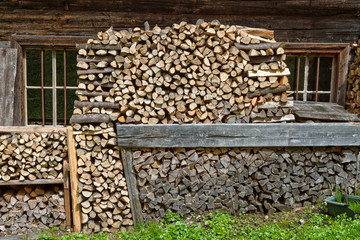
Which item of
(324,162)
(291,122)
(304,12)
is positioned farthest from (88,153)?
(304,12)

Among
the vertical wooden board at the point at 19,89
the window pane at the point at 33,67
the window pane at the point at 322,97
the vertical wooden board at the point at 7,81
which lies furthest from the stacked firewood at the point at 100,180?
the window pane at the point at 33,67

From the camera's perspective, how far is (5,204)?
452 centimetres

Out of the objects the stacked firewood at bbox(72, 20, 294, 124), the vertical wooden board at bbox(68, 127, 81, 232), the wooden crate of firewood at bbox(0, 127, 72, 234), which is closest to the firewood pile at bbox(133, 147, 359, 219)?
the stacked firewood at bbox(72, 20, 294, 124)

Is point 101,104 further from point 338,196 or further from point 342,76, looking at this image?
point 342,76

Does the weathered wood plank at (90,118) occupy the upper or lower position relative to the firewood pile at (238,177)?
upper

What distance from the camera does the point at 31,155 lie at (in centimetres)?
439

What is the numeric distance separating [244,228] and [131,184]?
1.61 m

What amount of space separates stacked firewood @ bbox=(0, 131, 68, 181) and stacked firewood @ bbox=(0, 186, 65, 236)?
298 mm

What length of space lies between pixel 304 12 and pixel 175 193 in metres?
3.98

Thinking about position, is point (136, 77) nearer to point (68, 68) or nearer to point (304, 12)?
point (304, 12)

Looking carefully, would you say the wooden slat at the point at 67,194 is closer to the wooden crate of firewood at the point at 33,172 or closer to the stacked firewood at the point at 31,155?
the wooden crate of firewood at the point at 33,172

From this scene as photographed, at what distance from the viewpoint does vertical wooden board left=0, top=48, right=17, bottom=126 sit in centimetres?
506

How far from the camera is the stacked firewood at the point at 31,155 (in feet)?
14.2

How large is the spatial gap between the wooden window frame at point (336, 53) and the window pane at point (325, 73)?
0.30 metres
